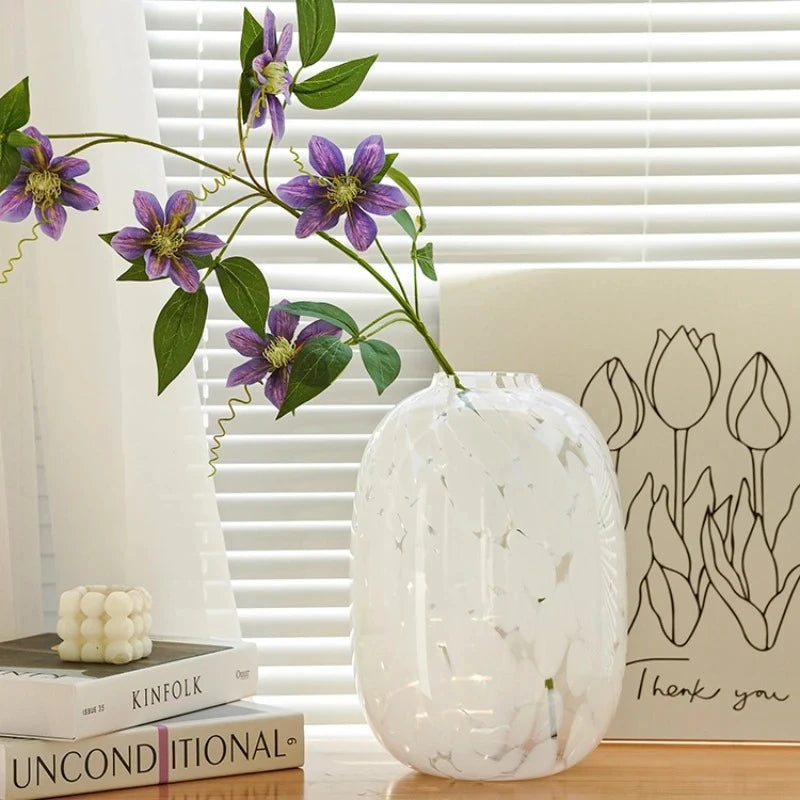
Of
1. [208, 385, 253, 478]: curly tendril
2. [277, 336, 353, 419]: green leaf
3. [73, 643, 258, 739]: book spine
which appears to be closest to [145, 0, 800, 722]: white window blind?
[208, 385, 253, 478]: curly tendril

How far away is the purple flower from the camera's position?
781 millimetres

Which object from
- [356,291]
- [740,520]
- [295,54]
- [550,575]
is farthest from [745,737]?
[295,54]

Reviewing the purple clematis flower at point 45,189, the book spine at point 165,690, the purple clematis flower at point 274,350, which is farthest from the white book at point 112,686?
the purple clematis flower at point 45,189

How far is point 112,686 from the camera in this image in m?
0.80

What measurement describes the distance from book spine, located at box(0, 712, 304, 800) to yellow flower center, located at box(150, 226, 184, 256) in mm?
366

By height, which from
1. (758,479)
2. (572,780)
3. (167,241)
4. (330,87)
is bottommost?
(572,780)

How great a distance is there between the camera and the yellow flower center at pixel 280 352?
833 millimetres

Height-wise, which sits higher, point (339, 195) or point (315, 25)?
point (315, 25)

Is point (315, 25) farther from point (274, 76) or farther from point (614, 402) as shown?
point (614, 402)

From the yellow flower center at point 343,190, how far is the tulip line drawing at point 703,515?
358 millimetres

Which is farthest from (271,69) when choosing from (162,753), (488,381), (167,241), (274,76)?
(162,753)

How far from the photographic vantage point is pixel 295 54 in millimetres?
1111

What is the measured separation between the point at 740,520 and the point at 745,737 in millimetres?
200

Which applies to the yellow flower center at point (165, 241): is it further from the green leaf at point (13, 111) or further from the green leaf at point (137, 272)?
the green leaf at point (13, 111)
